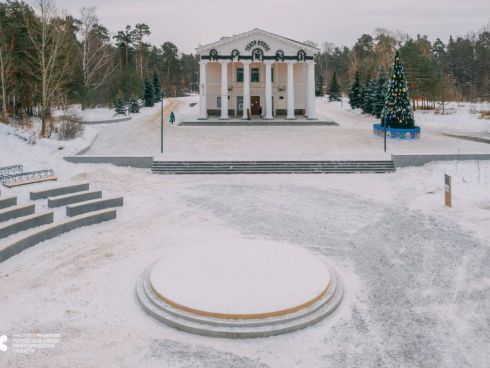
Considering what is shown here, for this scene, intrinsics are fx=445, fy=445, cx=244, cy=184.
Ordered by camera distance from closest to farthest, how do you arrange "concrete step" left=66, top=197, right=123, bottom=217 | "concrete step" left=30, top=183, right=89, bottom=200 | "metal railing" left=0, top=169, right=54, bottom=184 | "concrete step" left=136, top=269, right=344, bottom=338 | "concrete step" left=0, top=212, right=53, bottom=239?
"concrete step" left=136, top=269, right=344, bottom=338 < "concrete step" left=0, top=212, right=53, bottom=239 < "concrete step" left=66, top=197, right=123, bottom=217 < "concrete step" left=30, top=183, right=89, bottom=200 < "metal railing" left=0, top=169, right=54, bottom=184

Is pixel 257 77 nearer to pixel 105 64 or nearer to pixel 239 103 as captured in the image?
pixel 239 103

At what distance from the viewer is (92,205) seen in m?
17.5

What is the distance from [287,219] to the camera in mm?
17703

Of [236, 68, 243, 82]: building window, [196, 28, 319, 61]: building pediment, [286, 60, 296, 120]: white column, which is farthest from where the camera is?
[236, 68, 243, 82]: building window

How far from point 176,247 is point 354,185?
40.9 ft

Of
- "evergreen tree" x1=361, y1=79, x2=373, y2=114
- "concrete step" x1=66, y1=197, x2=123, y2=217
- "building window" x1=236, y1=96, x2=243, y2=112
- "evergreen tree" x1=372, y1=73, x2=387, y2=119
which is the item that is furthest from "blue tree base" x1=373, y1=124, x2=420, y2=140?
"concrete step" x1=66, y1=197, x2=123, y2=217

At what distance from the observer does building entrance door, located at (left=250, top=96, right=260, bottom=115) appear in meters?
55.0

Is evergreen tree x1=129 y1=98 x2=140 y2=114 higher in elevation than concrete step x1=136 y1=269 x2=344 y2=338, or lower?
higher

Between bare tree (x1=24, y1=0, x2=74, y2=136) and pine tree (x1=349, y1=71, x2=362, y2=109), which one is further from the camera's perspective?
Result: pine tree (x1=349, y1=71, x2=362, y2=109)

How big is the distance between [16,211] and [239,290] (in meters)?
9.64

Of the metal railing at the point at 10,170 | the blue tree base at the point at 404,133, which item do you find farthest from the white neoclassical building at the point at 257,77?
the metal railing at the point at 10,170

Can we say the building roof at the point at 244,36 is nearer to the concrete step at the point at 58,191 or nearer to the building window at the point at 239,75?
the building window at the point at 239,75

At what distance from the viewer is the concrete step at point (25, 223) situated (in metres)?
14.5

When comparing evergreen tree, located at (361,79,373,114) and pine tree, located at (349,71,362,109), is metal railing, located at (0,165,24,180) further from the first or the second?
pine tree, located at (349,71,362,109)
